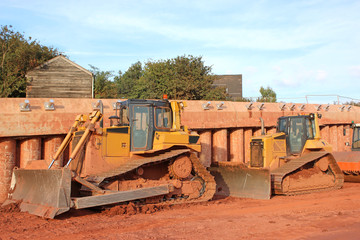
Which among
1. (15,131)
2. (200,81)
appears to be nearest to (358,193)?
(15,131)

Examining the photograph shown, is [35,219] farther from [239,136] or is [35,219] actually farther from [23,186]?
[239,136]

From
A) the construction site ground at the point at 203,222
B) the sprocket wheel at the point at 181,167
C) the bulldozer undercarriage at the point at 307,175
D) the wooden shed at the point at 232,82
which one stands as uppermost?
the wooden shed at the point at 232,82

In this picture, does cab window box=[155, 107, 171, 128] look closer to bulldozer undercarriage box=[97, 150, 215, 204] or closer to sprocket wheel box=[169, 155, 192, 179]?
bulldozer undercarriage box=[97, 150, 215, 204]

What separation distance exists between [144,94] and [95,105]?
46.0 feet

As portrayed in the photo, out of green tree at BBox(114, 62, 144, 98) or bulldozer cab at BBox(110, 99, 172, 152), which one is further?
green tree at BBox(114, 62, 144, 98)

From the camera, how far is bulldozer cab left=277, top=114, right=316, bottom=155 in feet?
46.8

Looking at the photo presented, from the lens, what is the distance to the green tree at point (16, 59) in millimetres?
19781

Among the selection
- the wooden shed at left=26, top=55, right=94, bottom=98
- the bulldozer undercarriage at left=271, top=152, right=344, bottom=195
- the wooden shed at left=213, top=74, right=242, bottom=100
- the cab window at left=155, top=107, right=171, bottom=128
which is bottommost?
the bulldozer undercarriage at left=271, top=152, right=344, bottom=195

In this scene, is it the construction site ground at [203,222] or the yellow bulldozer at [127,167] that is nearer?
the construction site ground at [203,222]

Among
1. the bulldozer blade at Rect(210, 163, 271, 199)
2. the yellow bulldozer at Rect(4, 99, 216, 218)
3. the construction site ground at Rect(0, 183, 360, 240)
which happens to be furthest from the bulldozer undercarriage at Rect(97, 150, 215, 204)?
the bulldozer blade at Rect(210, 163, 271, 199)

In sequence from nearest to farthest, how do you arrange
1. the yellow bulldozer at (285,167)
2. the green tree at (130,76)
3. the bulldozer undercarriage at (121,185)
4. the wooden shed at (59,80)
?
the bulldozer undercarriage at (121,185) < the yellow bulldozer at (285,167) < the wooden shed at (59,80) < the green tree at (130,76)

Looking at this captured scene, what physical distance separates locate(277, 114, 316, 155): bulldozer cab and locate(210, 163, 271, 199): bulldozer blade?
99.2 inches

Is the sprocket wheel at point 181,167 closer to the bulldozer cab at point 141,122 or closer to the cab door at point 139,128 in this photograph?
the bulldozer cab at point 141,122

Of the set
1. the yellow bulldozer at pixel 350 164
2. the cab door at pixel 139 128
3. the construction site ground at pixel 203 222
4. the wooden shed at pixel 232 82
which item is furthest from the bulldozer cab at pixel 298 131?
the wooden shed at pixel 232 82
